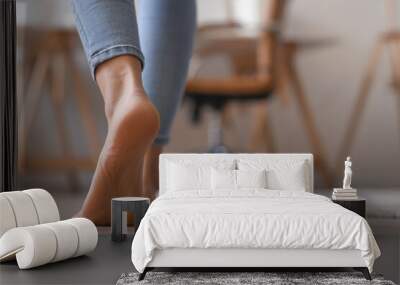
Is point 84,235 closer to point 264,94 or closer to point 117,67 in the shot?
point 117,67

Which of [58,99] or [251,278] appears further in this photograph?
[58,99]

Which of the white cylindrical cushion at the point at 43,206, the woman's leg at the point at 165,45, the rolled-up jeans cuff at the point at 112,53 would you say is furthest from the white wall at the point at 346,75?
the white cylindrical cushion at the point at 43,206

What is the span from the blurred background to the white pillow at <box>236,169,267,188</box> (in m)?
1.05

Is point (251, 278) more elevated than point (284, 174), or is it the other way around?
point (284, 174)

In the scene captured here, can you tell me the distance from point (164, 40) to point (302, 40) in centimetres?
127

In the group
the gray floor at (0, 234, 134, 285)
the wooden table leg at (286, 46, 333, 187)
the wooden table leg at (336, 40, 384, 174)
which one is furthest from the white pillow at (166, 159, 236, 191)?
the wooden table leg at (336, 40, 384, 174)

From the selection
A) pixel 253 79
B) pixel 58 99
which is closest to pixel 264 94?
pixel 253 79

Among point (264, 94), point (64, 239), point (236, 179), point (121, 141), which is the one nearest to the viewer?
point (64, 239)

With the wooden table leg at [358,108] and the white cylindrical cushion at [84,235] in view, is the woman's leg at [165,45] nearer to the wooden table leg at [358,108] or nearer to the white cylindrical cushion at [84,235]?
the white cylindrical cushion at [84,235]

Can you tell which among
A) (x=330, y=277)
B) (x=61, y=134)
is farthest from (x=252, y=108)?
(x=330, y=277)

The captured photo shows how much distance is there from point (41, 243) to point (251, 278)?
89 cm

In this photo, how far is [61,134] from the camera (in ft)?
16.7

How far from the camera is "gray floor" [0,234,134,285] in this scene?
2812 millimetres

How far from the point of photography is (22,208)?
3.26 metres
